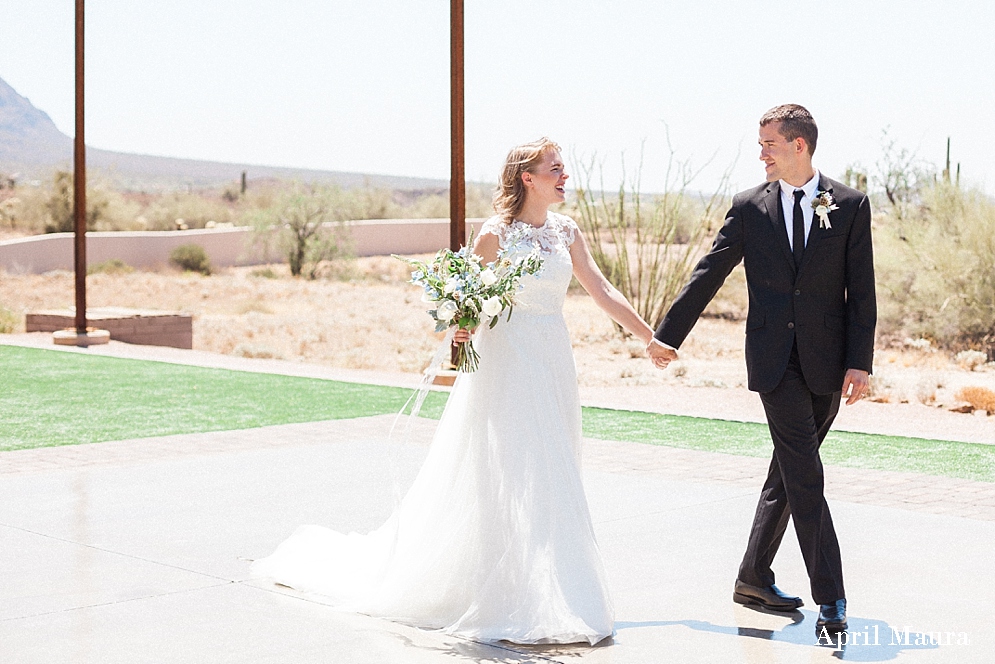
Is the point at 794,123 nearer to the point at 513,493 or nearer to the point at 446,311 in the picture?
the point at 446,311

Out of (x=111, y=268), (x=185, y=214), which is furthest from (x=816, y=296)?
(x=185, y=214)

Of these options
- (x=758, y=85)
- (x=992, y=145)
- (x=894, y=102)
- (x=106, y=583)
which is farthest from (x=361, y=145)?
(x=106, y=583)

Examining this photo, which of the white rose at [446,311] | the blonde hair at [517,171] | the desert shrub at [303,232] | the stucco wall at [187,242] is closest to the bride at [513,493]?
the blonde hair at [517,171]

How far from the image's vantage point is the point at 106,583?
20.4 ft

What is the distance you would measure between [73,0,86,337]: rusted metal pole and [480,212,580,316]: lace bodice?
14.2m

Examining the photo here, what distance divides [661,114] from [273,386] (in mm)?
64358

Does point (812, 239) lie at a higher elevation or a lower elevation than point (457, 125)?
lower

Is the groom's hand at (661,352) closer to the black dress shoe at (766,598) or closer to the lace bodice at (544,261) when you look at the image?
the lace bodice at (544,261)

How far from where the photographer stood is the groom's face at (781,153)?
5492 millimetres

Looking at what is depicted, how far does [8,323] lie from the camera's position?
2602 centimetres

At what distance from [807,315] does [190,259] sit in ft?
150

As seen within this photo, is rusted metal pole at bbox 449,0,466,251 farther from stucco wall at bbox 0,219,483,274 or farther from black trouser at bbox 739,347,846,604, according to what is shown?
stucco wall at bbox 0,219,483,274

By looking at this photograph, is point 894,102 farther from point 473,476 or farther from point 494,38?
point 473,476

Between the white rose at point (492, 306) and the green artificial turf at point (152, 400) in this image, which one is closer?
the white rose at point (492, 306)
